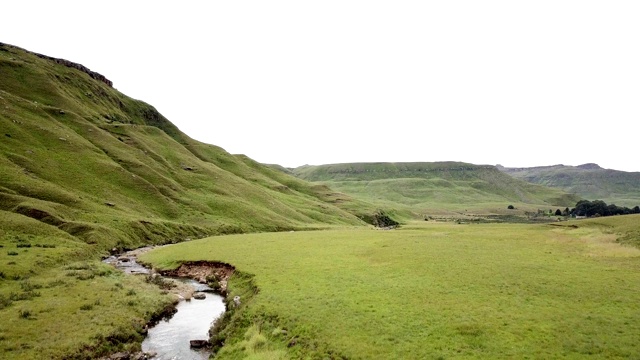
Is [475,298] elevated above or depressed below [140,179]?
below

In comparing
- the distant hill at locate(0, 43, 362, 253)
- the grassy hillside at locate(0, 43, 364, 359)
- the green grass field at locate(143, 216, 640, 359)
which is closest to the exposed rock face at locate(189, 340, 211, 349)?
the green grass field at locate(143, 216, 640, 359)

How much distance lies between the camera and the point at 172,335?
30609mm

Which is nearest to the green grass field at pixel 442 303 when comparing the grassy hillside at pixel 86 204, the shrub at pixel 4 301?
the grassy hillside at pixel 86 204

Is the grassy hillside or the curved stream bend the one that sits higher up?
the grassy hillside

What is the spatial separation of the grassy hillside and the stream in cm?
182

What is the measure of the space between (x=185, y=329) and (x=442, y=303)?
2277 centimetres

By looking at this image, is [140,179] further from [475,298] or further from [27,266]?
[475,298]

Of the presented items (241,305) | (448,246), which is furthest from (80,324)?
(448,246)

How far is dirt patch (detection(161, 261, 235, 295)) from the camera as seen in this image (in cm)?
4841

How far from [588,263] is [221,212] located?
9326 centimetres

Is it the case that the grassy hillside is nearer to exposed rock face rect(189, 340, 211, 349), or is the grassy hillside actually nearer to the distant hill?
the distant hill

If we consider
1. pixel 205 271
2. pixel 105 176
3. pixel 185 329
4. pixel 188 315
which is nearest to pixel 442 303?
pixel 185 329

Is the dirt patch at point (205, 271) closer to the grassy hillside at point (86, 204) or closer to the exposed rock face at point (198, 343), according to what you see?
the grassy hillside at point (86, 204)

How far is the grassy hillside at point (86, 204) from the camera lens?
30250 millimetres
